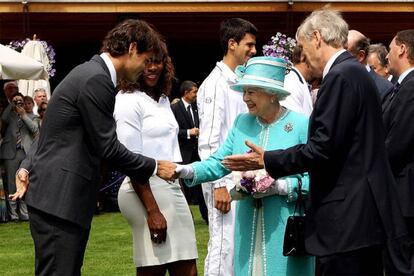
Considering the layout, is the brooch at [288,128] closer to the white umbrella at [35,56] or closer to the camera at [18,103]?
the camera at [18,103]

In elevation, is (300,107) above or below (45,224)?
above

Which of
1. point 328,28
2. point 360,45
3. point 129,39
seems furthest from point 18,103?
point 328,28

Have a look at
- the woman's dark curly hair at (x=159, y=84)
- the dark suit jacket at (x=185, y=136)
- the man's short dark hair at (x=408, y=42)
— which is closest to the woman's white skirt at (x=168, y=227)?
the woman's dark curly hair at (x=159, y=84)

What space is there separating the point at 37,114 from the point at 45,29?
5312mm

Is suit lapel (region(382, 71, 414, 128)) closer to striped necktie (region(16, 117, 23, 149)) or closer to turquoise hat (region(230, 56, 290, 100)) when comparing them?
turquoise hat (region(230, 56, 290, 100))

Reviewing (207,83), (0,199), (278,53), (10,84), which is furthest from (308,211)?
(10,84)

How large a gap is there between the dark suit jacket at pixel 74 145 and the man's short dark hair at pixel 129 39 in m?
0.34

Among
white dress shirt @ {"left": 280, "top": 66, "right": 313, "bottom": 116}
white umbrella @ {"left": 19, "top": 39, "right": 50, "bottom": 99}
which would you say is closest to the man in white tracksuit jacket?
white dress shirt @ {"left": 280, "top": 66, "right": 313, "bottom": 116}

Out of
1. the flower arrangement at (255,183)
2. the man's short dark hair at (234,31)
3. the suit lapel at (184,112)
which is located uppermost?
the man's short dark hair at (234,31)

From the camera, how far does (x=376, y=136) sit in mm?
5387

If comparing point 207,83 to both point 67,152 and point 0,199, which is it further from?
point 0,199

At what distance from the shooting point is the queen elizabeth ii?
6219mm

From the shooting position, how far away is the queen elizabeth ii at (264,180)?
6.22 metres

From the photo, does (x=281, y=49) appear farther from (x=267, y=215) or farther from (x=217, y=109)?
(x=267, y=215)
